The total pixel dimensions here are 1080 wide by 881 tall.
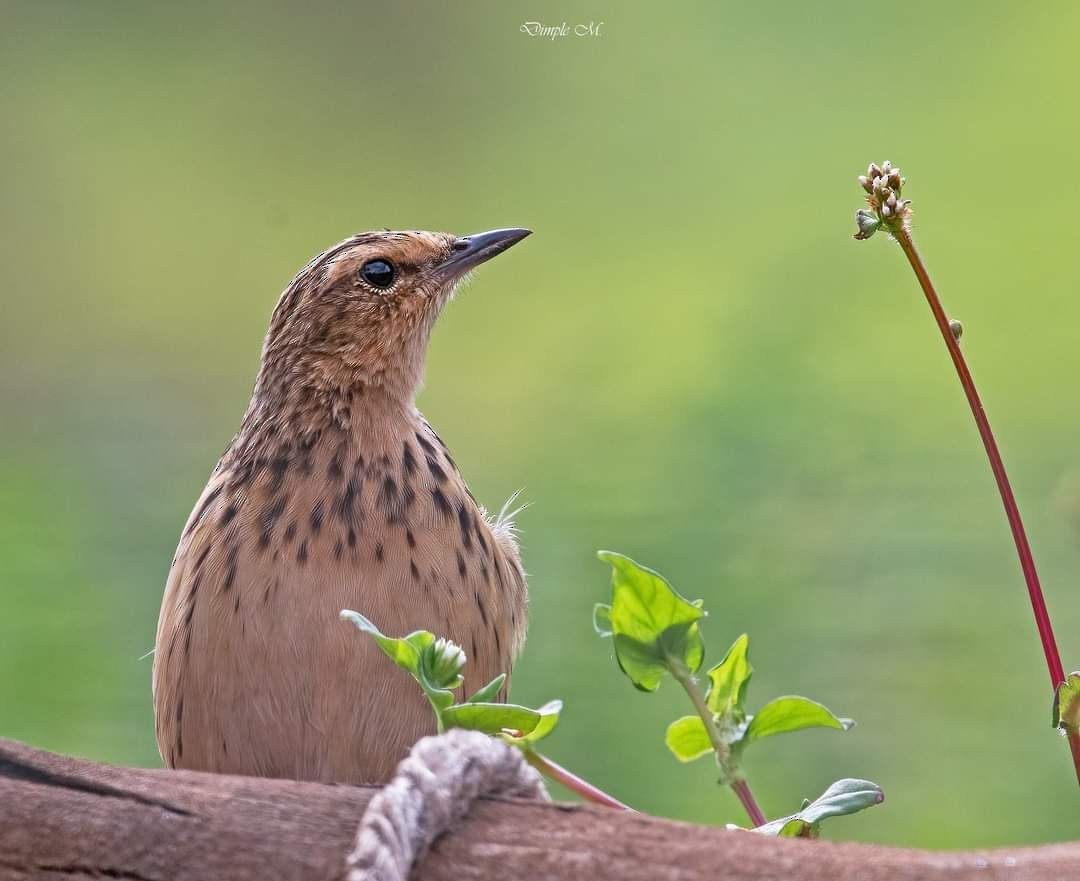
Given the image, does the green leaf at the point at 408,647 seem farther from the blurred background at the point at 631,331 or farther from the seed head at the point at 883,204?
the blurred background at the point at 631,331

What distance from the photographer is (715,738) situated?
1339 mm

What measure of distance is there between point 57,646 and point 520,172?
169cm

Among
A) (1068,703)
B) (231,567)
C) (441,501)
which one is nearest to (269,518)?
(231,567)

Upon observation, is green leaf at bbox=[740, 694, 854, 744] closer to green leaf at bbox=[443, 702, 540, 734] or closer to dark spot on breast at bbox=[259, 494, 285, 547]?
green leaf at bbox=[443, 702, 540, 734]

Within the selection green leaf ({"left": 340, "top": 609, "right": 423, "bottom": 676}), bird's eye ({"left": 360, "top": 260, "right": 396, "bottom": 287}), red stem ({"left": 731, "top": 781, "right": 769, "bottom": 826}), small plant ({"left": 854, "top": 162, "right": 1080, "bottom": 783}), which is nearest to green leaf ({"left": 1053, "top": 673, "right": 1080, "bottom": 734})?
small plant ({"left": 854, "top": 162, "right": 1080, "bottom": 783})

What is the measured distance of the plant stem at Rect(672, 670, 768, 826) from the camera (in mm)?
1306

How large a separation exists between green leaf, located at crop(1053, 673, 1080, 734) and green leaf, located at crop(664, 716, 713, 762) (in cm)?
34

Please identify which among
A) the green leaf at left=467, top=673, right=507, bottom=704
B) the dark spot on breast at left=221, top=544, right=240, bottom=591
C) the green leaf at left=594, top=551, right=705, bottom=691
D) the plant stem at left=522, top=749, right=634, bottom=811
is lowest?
the plant stem at left=522, top=749, right=634, bottom=811

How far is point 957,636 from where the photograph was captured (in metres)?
3.54

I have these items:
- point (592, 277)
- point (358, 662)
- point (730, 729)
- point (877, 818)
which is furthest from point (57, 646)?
point (730, 729)

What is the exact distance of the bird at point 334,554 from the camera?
1.52 m

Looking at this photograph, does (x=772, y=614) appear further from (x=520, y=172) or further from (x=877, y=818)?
(x=520, y=172)

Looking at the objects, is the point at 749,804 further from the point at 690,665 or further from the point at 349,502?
the point at 349,502

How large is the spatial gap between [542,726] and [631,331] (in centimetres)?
291
